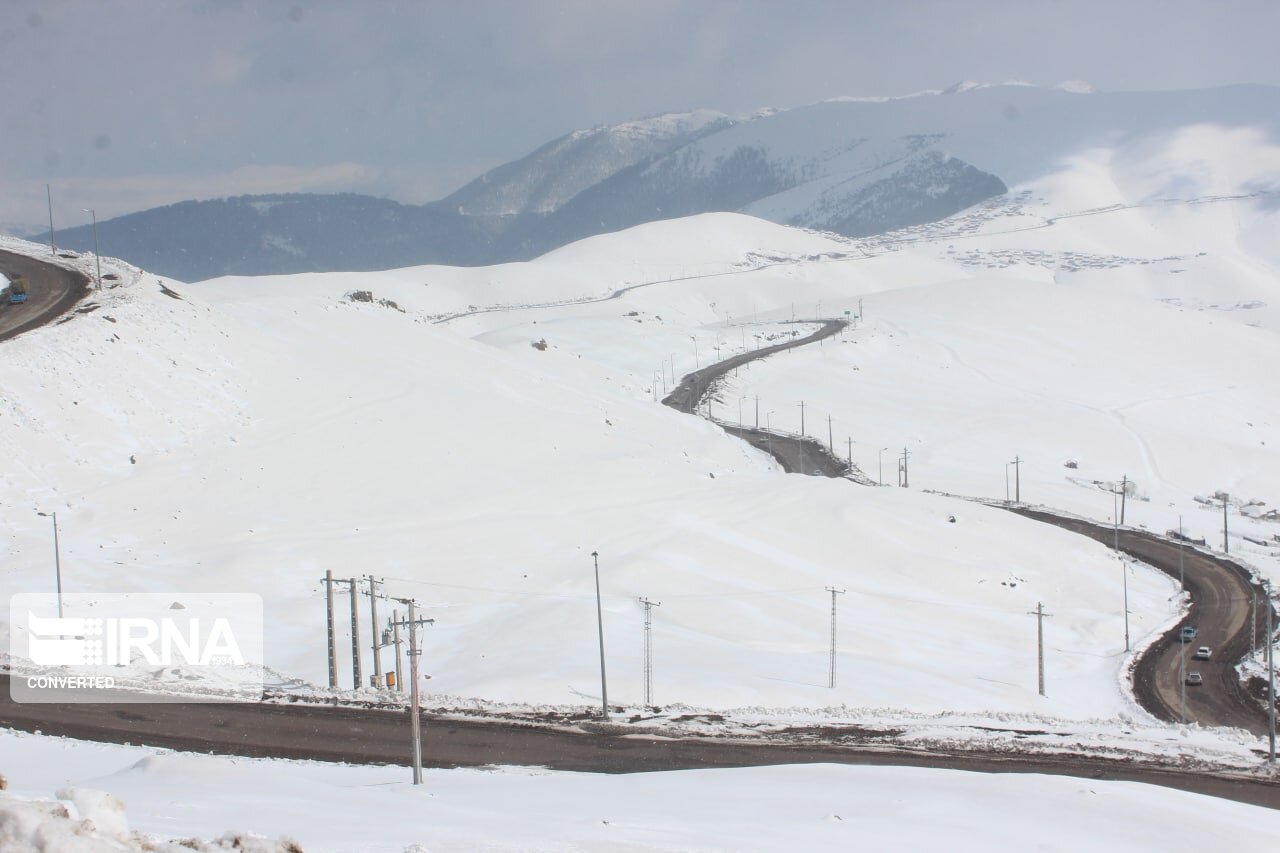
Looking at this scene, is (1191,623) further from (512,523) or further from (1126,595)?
(512,523)

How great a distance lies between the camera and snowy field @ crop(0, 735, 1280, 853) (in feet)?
60.8

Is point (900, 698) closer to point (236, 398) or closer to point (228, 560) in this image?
point (228, 560)

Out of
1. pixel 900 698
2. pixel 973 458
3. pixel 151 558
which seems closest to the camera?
pixel 900 698

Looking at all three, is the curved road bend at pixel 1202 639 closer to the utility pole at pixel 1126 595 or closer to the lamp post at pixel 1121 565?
the lamp post at pixel 1121 565

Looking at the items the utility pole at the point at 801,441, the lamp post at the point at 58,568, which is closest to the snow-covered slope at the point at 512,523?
the lamp post at the point at 58,568

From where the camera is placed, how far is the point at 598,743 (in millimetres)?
29438

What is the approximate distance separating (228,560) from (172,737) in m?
23.0

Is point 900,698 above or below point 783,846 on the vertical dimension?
below

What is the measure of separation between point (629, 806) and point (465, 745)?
7401 millimetres

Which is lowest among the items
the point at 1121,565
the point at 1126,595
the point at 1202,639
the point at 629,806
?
the point at 1202,639

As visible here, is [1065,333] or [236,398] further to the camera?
[1065,333]

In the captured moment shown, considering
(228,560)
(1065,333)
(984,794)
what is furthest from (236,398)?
(1065,333)

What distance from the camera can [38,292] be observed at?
222ft

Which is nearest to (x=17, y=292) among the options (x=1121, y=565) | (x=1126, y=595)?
(x=1126, y=595)
